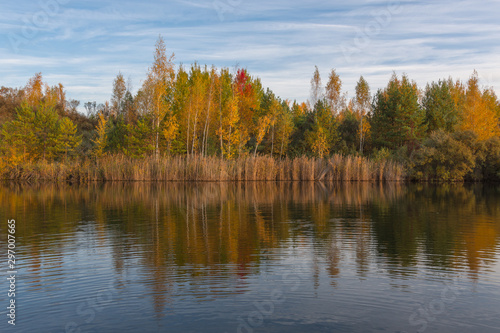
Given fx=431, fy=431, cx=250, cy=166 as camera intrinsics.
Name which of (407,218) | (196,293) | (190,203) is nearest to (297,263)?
(196,293)

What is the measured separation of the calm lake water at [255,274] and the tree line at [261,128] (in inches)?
1065

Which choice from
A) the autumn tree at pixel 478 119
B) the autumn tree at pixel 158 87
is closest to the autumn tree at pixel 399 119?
the autumn tree at pixel 478 119

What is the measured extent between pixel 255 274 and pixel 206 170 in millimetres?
28777

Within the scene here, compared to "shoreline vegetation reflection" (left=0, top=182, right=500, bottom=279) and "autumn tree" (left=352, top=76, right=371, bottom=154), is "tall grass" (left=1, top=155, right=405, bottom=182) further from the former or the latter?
"shoreline vegetation reflection" (left=0, top=182, right=500, bottom=279)

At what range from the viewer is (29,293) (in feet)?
22.1

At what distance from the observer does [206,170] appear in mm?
36156

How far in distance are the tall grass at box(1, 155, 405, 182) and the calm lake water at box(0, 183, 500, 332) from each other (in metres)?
21.8

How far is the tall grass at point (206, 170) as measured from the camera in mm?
36625

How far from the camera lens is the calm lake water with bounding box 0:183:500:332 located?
5.64 m

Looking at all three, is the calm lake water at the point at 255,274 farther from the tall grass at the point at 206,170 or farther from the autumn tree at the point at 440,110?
the autumn tree at the point at 440,110

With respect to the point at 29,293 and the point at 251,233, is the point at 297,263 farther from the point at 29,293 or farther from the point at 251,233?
the point at 29,293

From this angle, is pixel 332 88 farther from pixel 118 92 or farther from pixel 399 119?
pixel 118 92

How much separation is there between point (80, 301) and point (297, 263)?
4.03m

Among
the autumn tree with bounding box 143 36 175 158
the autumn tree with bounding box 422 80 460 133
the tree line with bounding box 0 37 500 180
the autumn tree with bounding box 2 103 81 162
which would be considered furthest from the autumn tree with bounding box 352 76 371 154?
the autumn tree with bounding box 2 103 81 162
